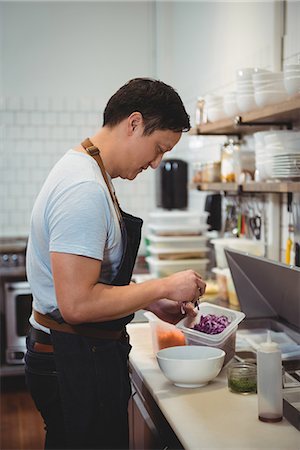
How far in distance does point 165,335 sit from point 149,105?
2.82 feet

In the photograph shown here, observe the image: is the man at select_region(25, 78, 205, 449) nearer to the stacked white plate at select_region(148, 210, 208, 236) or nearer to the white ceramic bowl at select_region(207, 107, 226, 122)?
the white ceramic bowl at select_region(207, 107, 226, 122)

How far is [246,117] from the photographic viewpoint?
2.87m

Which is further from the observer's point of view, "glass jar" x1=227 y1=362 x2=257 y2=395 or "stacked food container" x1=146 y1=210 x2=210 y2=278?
"stacked food container" x1=146 y1=210 x2=210 y2=278

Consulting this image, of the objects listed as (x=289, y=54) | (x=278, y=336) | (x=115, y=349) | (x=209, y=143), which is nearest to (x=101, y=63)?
(x=209, y=143)

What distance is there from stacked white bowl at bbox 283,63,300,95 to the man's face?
68cm

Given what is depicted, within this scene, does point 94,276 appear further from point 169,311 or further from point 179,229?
point 179,229

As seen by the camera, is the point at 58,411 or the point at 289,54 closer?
the point at 58,411

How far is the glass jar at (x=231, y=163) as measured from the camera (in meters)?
3.29

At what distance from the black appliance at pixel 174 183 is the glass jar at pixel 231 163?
1346 millimetres

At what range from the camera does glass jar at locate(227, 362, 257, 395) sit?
1.98m

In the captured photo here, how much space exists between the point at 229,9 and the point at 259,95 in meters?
1.41

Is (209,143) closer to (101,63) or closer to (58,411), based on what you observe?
(101,63)

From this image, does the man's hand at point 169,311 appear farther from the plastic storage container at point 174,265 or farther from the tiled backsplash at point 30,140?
the tiled backsplash at point 30,140

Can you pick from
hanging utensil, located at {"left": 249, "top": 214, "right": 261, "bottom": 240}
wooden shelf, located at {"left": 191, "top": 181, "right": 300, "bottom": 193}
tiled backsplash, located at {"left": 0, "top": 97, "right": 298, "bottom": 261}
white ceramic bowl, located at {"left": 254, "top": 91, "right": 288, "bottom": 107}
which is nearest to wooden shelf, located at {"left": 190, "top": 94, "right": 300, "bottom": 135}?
white ceramic bowl, located at {"left": 254, "top": 91, "right": 288, "bottom": 107}
